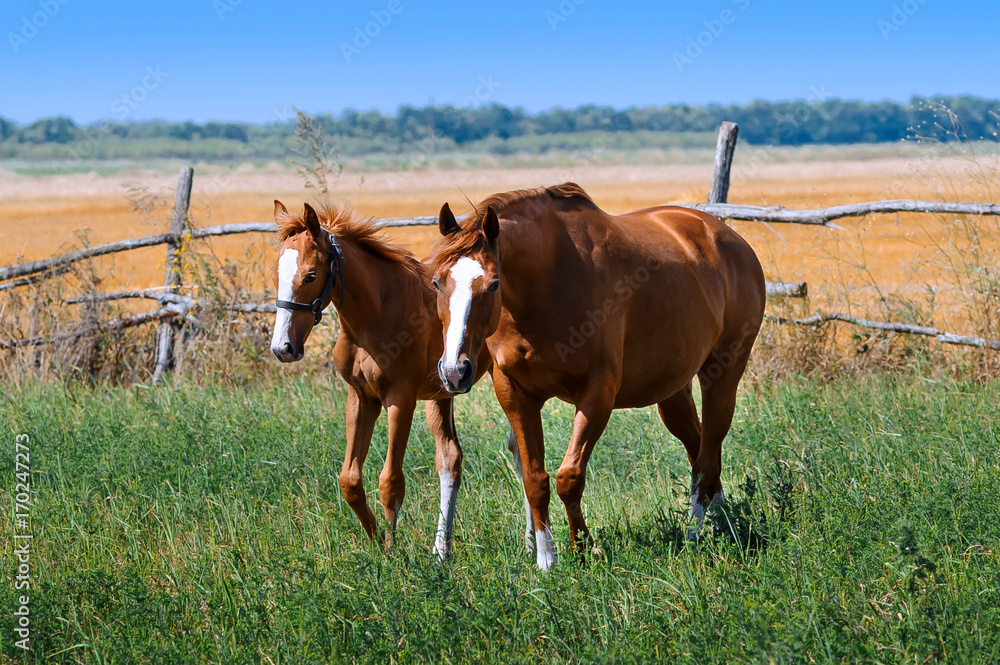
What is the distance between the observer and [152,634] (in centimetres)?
327

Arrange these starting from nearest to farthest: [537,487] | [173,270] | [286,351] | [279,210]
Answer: [537,487], [286,351], [279,210], [173,270]

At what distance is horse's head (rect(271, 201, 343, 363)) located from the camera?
4.22m

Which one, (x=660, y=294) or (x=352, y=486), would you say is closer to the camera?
(x=660, y=294)

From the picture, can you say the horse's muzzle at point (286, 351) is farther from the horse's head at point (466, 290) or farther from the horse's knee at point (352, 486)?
the horse's head at point (466, 290)

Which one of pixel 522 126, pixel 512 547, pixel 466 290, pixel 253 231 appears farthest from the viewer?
pixel 522 126

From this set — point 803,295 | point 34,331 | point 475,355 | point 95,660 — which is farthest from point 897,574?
point 34,331

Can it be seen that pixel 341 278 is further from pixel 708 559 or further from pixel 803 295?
pixel 803 295

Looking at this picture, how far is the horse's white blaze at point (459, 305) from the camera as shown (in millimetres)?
3227

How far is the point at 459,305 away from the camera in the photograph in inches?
129

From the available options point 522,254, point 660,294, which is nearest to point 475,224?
point 522,254

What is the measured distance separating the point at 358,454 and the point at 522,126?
12932cm

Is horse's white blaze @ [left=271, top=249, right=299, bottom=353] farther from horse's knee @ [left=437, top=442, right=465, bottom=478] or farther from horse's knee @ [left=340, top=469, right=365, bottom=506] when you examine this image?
horse's knee @ [left=437, top=442, right=465, bottom=478]

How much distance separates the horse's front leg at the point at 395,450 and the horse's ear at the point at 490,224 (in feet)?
4.91

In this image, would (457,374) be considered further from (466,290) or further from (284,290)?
(284,290)
